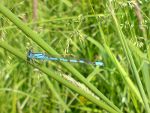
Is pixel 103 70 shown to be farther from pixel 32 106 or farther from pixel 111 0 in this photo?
pixel 111 0

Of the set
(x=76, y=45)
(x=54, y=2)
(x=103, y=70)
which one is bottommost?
(x=103, y=70)

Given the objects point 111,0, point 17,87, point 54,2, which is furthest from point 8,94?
point 111,0

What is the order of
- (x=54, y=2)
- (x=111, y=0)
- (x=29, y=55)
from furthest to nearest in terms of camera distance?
(x=54, y=2), (x=111, y=0), (x=29, y=55)

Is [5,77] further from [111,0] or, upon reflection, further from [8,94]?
[111,0]

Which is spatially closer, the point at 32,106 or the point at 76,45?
the point at 32,106

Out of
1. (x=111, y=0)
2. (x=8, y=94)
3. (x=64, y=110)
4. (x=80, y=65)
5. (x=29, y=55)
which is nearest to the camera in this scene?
(x=29, y=55)

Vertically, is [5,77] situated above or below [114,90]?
above

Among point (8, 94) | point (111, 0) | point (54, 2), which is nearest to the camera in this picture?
point (111, 0)

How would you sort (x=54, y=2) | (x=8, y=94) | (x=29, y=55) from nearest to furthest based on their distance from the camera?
1. (x=29, y=55)
2. (x=8, y=94)
3. (x=54, y=2)

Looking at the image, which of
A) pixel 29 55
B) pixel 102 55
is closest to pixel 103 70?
pixel 102 55
